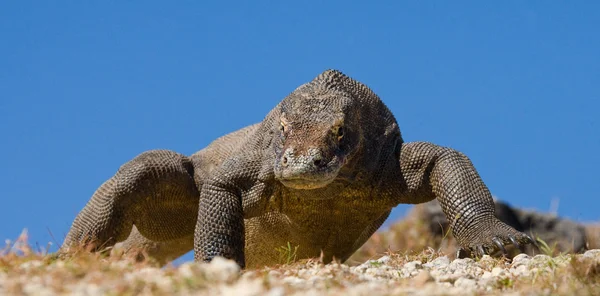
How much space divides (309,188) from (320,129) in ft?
2.35

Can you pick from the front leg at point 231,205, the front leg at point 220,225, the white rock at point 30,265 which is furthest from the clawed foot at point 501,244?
the white rock at point 30,265

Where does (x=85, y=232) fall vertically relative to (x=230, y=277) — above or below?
above

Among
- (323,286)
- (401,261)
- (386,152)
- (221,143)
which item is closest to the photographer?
(323,286)

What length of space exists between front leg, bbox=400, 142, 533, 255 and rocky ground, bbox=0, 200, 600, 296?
0.30m

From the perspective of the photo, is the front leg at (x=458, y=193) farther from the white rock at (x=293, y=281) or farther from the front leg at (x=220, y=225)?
the white rock at (x=293, y=281)

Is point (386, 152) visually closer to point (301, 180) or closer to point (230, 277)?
point (301, 180)

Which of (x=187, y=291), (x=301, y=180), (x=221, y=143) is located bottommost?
(x=187, y=291)

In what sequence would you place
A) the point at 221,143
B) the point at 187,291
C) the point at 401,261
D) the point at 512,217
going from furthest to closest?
the point at 512,217
the point at 221,143
the point at 401,261
the point at 187,291

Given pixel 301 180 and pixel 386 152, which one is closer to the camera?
pixel 301 180

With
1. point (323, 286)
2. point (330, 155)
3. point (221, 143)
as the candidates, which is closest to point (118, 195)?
point (221, 143)

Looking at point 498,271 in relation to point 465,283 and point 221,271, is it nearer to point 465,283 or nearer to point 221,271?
point 465,283

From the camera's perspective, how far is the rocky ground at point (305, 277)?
593 cm

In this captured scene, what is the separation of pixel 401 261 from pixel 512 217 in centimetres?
1131

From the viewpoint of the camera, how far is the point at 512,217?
21.1 metres
